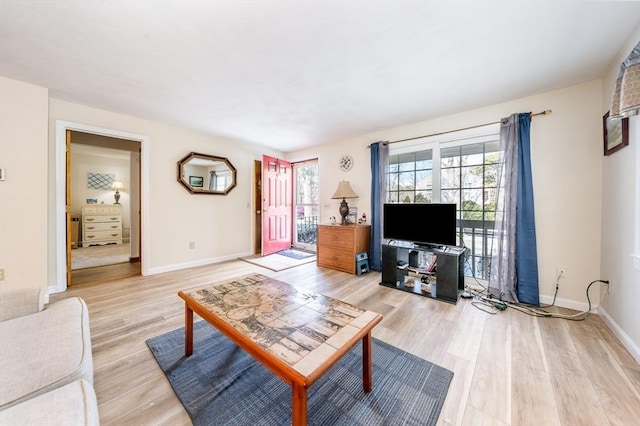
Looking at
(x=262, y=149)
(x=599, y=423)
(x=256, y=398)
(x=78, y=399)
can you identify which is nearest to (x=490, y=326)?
(x=599, y=423)

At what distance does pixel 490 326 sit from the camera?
2.09 metres

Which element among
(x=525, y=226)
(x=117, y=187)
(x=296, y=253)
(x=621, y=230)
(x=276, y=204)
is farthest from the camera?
(x=117, y=187)

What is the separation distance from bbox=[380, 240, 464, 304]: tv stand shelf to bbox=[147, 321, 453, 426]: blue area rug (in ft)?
4.13

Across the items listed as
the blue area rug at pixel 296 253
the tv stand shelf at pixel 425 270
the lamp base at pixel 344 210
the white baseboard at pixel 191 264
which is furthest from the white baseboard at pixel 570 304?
the white baseboard at pixel 191 264

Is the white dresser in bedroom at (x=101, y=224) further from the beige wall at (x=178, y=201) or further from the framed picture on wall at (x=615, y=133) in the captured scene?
the framed picture on wall at (x=615, y=133)

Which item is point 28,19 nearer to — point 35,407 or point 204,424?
point 35,407

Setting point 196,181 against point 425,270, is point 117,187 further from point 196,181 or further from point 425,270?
point 425,270

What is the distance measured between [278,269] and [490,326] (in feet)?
9.24

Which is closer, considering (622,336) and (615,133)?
(622,336)

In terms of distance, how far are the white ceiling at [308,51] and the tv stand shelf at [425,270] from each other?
1.82 meters

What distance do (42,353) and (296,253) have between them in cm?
398

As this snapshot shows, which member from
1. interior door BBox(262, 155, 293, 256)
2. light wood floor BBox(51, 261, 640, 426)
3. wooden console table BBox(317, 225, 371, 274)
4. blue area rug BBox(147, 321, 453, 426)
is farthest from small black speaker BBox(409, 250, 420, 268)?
interior door BBox(262, 155, 293, 256)

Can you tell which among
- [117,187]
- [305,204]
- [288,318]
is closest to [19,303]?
[288,318]

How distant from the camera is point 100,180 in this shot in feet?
20.7
